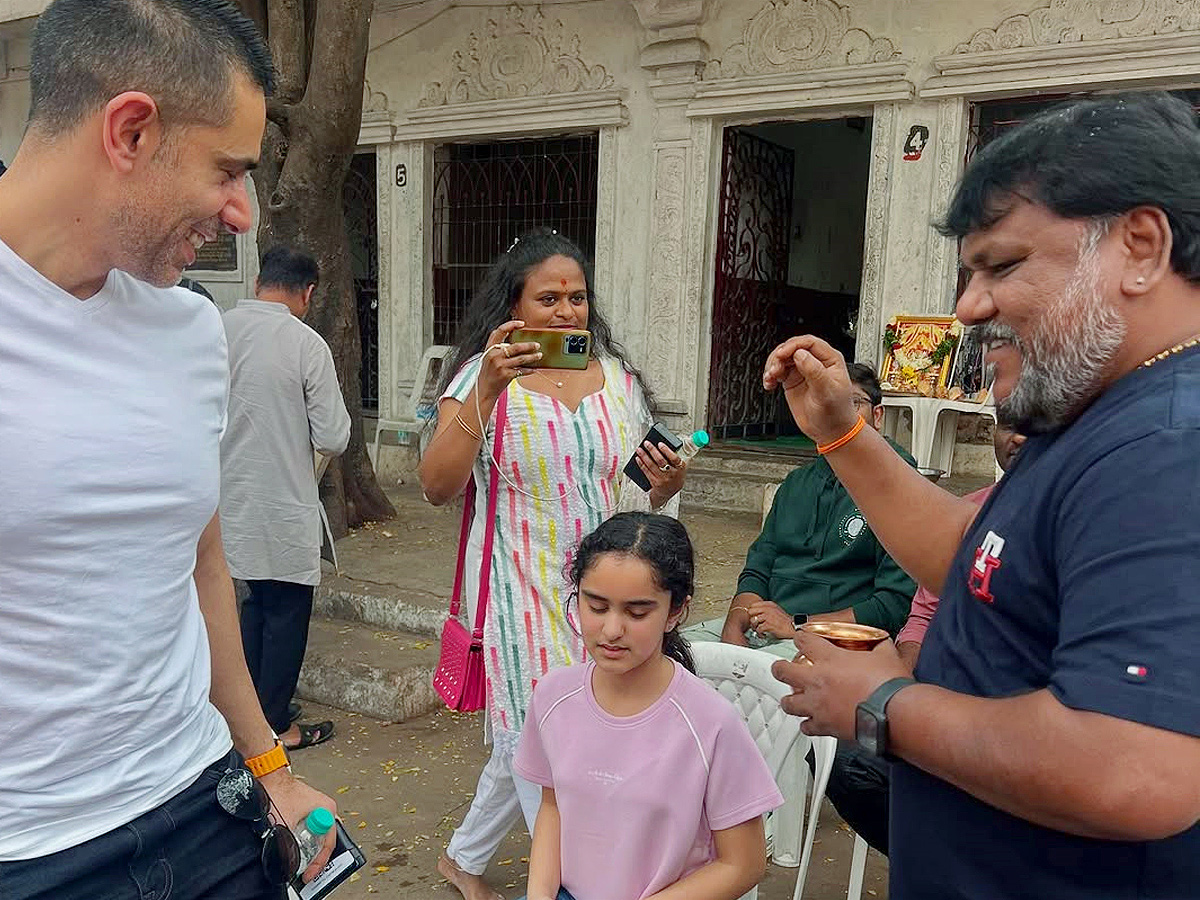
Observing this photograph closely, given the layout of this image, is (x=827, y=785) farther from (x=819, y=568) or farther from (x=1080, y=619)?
(x=1080, y=619)

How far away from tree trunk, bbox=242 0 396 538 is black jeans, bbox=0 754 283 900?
448 centimetres

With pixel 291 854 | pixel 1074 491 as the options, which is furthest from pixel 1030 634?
pixel 291 854

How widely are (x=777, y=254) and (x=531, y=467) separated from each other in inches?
247

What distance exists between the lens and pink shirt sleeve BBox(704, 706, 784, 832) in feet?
6.10

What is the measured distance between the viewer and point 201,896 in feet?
4.58

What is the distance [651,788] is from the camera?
1854mm

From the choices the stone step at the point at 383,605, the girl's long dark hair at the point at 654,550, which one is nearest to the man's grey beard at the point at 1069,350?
the girl's long dark hair at the point at 654,550

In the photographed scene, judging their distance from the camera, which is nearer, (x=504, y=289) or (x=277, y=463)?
(x=504, y=289)

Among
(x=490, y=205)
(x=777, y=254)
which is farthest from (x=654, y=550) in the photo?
(x=490, y=205)

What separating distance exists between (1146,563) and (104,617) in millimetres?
1262

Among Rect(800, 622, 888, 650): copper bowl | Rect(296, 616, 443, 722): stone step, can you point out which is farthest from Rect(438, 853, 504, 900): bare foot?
Rect(800, 622, 888, 650): copper bowl

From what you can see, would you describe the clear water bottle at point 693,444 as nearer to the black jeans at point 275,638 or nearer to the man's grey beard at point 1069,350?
the man's grey beard at point 1069,350

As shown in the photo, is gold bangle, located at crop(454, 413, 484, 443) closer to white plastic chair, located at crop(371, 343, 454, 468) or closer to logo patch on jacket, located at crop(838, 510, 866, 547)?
logo patch on jacket, located at crop(838, 510, 866, 547)

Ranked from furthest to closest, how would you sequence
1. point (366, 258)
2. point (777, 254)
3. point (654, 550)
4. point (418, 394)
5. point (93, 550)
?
point (366, 258) < point (777, 254) < point (418, 394) < point (654, 550) < point (93, 550)
